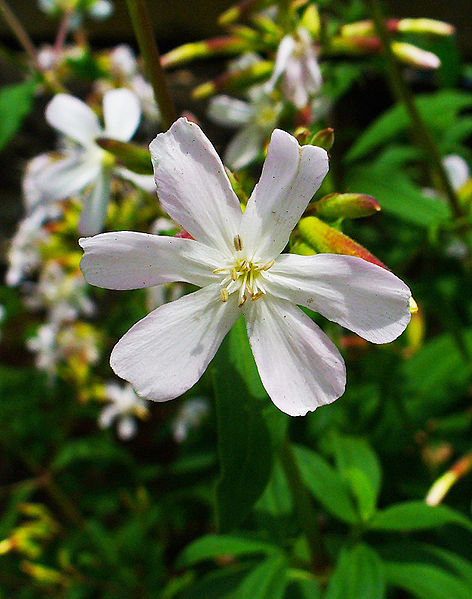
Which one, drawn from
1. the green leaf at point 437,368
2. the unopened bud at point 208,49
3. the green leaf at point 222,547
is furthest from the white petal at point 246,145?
the green leaf at point 222,547

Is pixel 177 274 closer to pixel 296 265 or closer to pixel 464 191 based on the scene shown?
pixel 296 265

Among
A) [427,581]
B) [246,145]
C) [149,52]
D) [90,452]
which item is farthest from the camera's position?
[90,452]

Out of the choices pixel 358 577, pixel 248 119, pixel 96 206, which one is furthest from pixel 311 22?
pixel 358 577

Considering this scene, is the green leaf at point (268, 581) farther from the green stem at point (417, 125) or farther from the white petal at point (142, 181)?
the green stem at point (417, 125)

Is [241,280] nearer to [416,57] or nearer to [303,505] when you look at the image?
[303,505]

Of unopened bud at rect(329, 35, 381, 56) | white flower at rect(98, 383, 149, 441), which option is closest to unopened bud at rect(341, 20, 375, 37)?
unopened bud at rect(329, 35, 381, 56)

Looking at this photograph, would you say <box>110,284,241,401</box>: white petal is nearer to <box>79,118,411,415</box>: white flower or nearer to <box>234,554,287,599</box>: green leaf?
<box>79,118,411,415</box>: white flower

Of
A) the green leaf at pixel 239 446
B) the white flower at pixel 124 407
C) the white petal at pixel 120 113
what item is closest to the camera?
the green leaf at pixel 239 446
